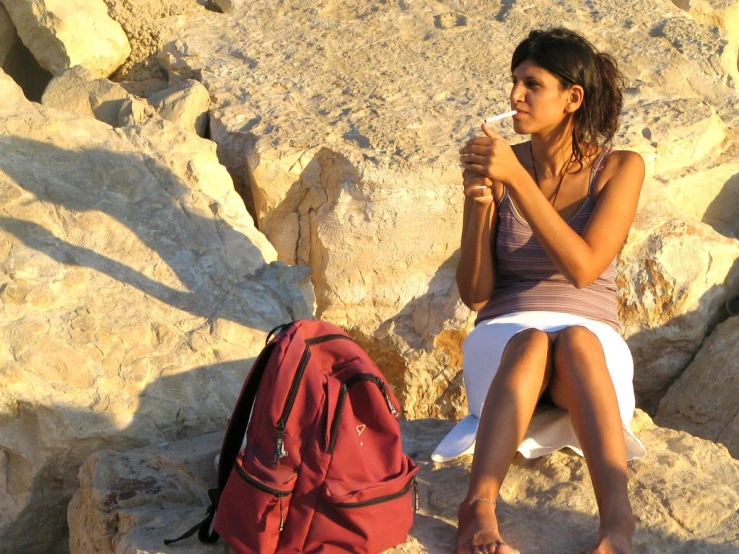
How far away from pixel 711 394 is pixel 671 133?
132cm

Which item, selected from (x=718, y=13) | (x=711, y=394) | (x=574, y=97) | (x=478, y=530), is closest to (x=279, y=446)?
(x=478, y=530)

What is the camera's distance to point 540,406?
304cm

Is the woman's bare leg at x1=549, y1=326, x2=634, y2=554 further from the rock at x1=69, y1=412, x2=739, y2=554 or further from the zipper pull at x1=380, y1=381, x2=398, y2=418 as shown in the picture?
the zipper pull at x1=380, y1=381, x2=398, y2=418

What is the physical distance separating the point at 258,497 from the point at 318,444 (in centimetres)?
20

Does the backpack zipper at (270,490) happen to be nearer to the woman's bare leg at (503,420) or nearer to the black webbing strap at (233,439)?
the black webbing strap at (233,439)

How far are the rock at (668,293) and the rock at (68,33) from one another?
2877 millimetres

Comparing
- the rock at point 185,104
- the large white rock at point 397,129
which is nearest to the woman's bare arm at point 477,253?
the large white rock at point 397,129

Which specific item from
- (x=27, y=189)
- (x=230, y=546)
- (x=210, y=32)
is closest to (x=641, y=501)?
(x=230, y=546)

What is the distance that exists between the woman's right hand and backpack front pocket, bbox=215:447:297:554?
1014 millimetres

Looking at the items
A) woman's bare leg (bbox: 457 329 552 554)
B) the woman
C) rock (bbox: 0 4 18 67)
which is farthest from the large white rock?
woman's bare leg (bbox: 457 329 552 554)

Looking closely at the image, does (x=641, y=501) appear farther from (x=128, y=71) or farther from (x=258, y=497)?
(x=128, y=71)

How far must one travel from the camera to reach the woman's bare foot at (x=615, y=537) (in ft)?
8.43

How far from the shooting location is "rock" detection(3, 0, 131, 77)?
5.26 m

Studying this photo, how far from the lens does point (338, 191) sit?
15.4 ft
